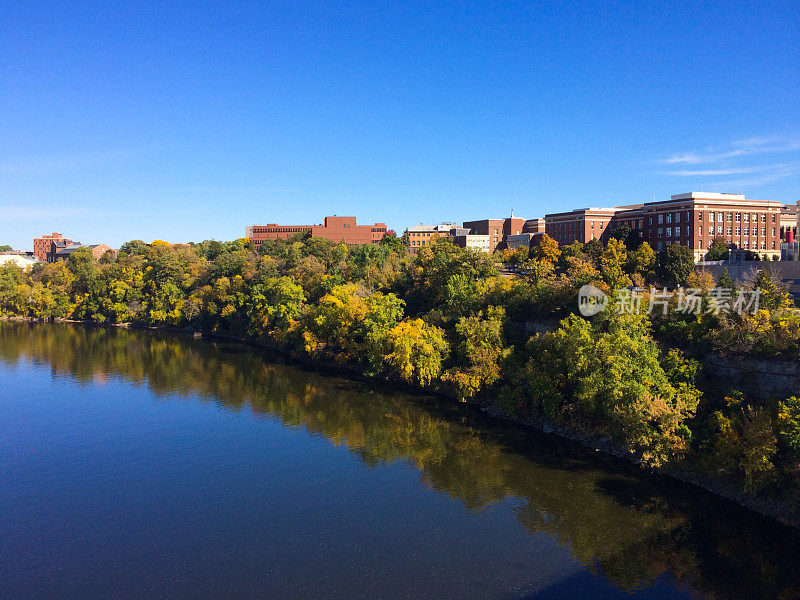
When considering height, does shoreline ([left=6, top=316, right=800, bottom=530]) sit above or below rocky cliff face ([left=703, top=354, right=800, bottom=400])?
below

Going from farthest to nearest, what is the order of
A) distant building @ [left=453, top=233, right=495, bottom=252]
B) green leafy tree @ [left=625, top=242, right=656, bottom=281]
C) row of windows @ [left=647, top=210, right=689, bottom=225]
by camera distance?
distant building @ [left=453, top=233, right=495, bottom=252]
row of windows @ [left=647, top=210, right=689, bottom=225]
green leafy tree @ [left=625, top=242, right=656, bottom=281]

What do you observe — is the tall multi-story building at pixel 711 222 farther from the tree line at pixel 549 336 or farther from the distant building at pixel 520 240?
the distant building at pixel 520 240

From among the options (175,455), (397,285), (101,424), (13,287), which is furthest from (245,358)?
(13,287)

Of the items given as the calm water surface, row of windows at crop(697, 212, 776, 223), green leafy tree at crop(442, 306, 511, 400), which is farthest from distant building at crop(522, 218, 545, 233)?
the calm water surface

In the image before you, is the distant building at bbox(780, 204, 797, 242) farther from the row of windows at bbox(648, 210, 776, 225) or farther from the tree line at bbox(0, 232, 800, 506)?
the tree line at bbox(0, 232, 800, 506)

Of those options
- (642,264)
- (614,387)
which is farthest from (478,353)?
(642,264)

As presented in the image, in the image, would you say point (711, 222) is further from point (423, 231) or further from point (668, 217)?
point (423, 231)

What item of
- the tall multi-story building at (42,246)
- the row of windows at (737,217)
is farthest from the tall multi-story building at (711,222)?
the tall multi-story building at (42,246)
